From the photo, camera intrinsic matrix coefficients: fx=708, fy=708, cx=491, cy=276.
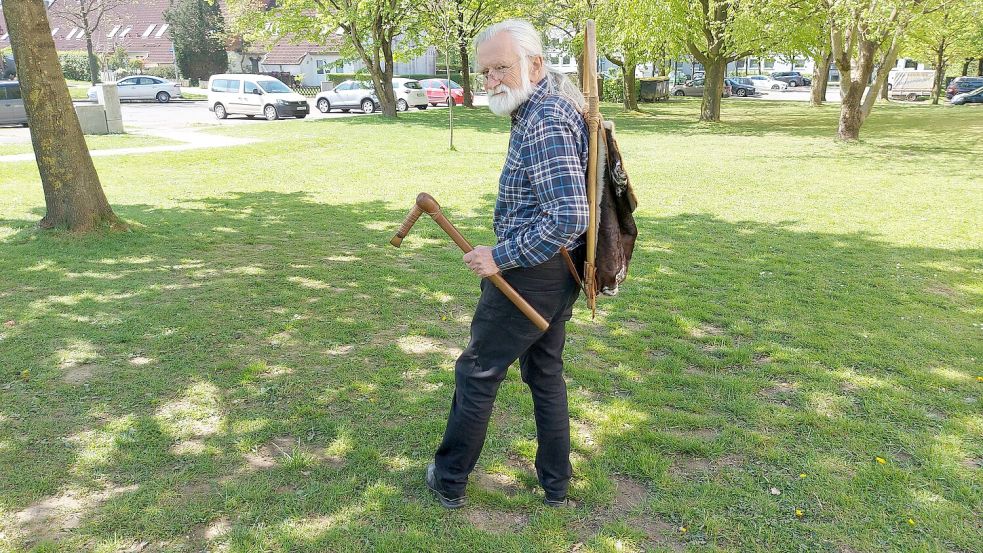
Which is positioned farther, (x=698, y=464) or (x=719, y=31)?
(x=719, y=31)

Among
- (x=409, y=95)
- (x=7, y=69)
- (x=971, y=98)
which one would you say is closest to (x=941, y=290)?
(x=409, y=95)

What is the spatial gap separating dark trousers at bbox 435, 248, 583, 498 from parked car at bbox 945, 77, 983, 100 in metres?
43.7

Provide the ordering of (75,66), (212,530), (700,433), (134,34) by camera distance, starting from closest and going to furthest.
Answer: (212,530), (700,433), (75,66), (134,34)

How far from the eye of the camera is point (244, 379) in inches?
171

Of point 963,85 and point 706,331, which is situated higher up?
point 963,85

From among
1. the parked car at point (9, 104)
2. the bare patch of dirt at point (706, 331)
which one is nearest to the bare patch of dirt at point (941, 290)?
the bare patch of dirt at point (706, 331)

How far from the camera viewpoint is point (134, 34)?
184ft

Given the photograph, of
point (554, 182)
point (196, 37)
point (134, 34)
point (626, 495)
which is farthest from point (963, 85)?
point (134, 34)

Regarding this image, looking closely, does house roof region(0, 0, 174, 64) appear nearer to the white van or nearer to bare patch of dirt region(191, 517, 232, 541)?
the white van

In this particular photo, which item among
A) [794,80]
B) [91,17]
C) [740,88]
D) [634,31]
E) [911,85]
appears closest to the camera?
[634,31]

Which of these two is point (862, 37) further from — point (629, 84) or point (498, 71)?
point (498, 71)

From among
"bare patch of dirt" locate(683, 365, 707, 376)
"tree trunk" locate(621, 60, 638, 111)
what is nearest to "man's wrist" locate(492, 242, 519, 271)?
"bare patch of dirt" locate(683, 365, 707, 376)

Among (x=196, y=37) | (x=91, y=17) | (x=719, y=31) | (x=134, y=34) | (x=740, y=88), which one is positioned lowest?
(x=740, y=88)

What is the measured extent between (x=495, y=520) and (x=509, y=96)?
1.79 meters
